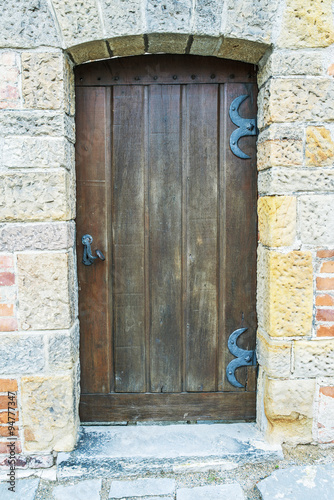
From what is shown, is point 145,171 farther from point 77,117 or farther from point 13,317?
point 13,317

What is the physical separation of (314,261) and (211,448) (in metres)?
1.09

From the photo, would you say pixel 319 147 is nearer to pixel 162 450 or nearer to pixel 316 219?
pixel 316 219

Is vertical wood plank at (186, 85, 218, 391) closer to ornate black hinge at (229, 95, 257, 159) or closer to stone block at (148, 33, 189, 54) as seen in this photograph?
ornate black hinge at (229, 95, 257, 159)

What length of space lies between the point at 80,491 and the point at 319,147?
1.96 metres

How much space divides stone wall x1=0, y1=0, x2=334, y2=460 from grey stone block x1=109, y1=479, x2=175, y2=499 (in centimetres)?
33

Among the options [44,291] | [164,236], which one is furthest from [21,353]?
[164,236]

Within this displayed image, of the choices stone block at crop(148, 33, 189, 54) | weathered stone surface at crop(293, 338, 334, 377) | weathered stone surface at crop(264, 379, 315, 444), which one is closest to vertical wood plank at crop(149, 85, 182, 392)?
stone block at crop(148, 33, 189, 54)

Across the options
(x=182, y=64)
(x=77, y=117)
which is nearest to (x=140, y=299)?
(x=77, y=117)

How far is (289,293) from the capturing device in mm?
1971

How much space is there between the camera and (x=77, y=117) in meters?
2.12

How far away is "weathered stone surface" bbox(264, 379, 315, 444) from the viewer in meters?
2.01

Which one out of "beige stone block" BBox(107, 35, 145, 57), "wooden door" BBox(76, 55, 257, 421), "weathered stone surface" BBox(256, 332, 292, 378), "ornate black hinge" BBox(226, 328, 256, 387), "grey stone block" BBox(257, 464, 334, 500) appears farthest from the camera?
"ornate black hinge" BBox(226, 328, 256, 387)

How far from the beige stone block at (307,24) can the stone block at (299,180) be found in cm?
58

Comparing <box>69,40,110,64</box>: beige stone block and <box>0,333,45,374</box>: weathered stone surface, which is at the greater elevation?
<box>69,40,110,64</box>: beige stone block
